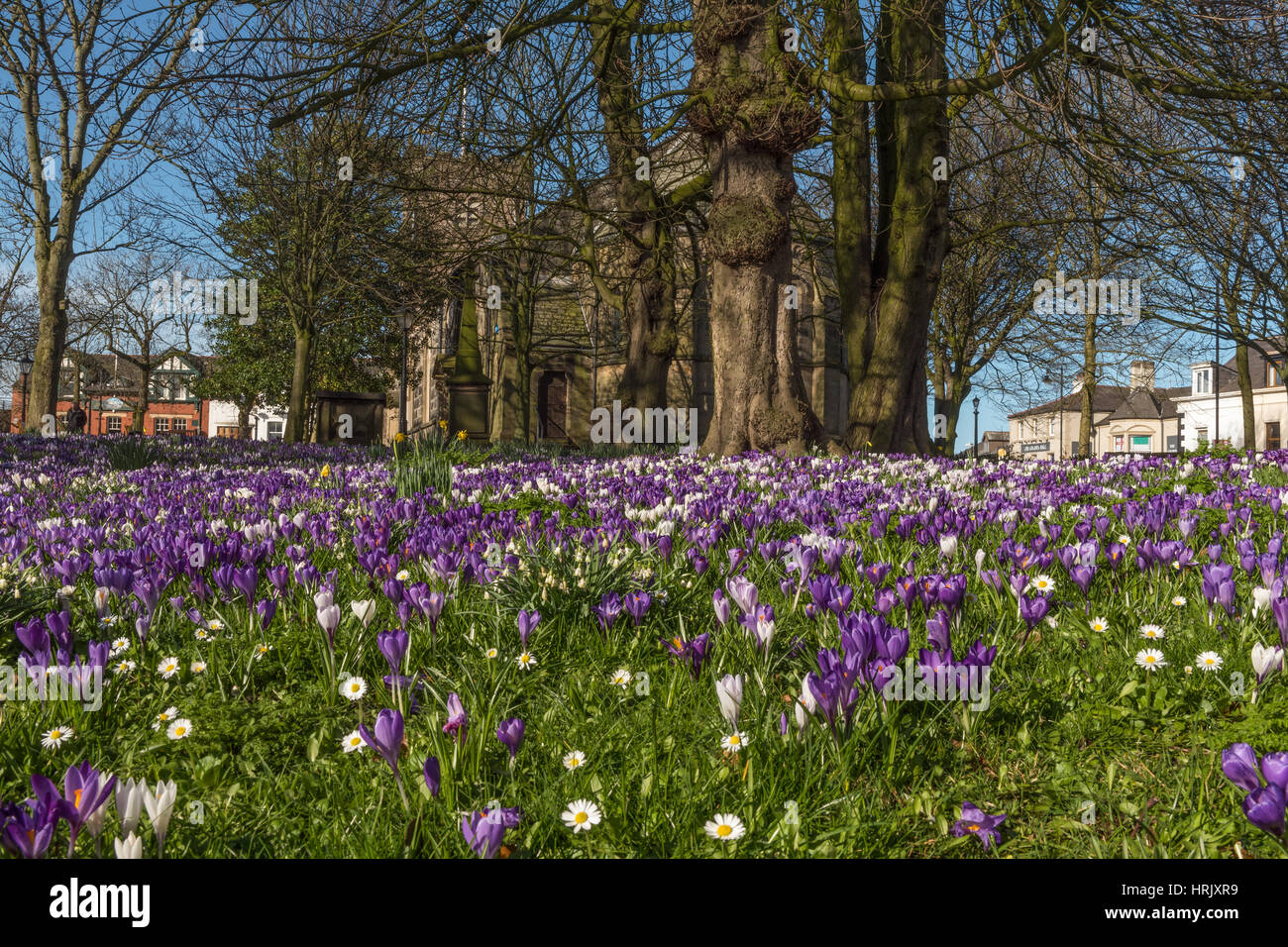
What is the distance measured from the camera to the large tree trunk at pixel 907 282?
40.8 feet

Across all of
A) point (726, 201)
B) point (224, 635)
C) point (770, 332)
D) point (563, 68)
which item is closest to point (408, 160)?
point (563, 68)

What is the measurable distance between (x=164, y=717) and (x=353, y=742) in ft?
1.86

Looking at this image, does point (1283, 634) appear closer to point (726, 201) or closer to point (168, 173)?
point (726, 201)

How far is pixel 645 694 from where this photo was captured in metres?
2.27

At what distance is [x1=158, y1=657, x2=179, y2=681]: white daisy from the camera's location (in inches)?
93.2

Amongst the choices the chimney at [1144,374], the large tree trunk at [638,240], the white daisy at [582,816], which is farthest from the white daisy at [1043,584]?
the chimney at [1144,374]

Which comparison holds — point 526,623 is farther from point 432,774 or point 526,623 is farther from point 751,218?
point 751,218

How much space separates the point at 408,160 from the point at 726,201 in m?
5.70

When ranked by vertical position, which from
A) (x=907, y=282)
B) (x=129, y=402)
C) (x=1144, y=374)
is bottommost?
(x=907, y=282)

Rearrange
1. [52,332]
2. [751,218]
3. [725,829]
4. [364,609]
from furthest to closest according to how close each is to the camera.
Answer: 1. [52,332]
2. [751,218]
3. [364,609]
4. [725,829]

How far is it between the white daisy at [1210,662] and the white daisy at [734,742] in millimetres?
1338

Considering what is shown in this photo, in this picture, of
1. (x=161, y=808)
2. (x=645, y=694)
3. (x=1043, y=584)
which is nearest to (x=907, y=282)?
(x=1043, y=584)

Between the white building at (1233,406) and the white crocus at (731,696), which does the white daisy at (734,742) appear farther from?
the white building at (1233,406)

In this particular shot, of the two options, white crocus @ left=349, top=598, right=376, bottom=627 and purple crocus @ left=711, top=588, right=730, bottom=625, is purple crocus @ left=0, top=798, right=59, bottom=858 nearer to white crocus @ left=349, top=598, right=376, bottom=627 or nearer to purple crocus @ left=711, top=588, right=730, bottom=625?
white crocus @ left=349, top=598, right=376, bottom=627
